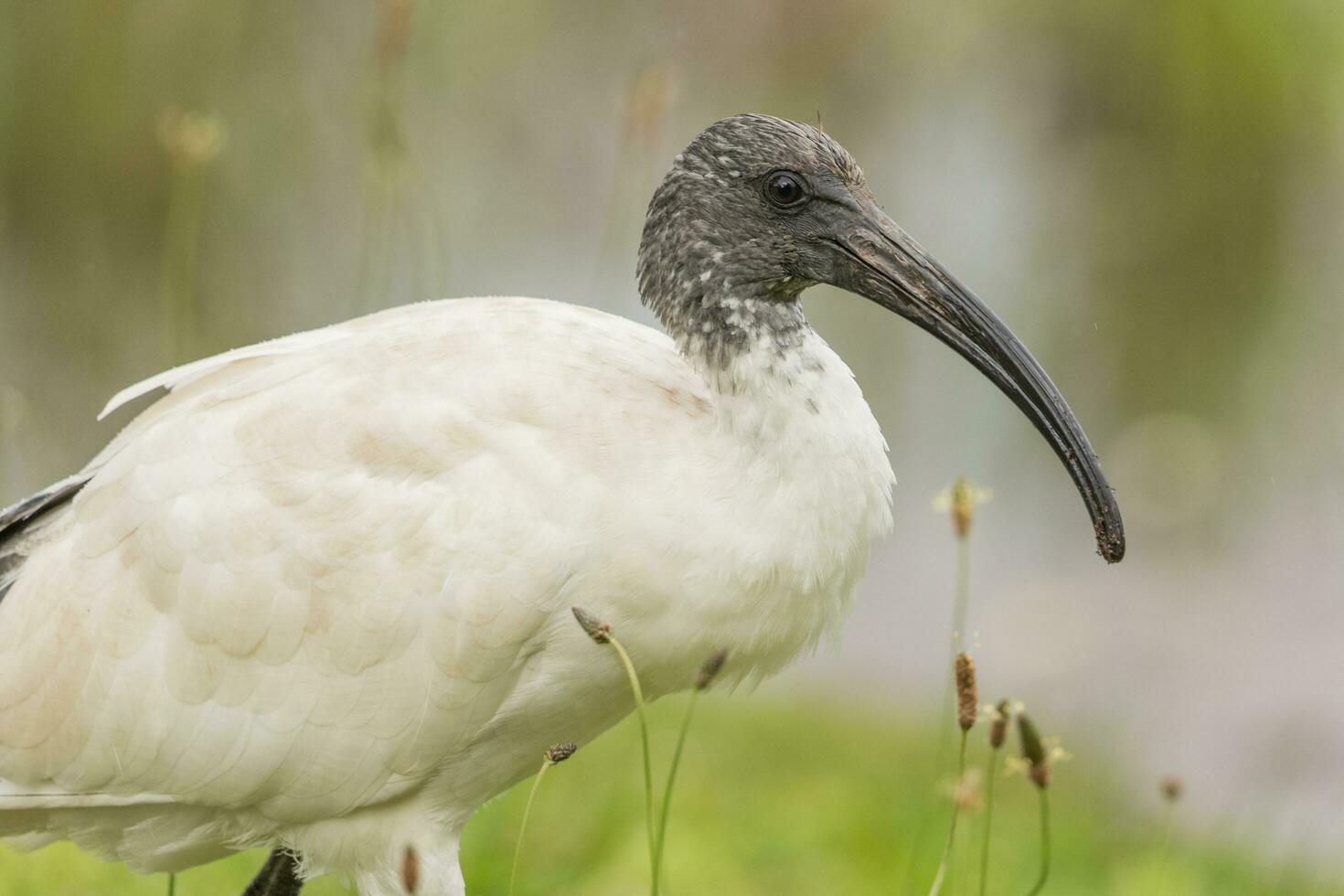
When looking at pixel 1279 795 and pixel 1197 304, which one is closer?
pixel 1279 795

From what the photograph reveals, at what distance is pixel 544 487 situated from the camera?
3.22 meters

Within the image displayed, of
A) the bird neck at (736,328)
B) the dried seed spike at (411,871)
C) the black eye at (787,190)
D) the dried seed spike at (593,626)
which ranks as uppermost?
the black eye at (787,190)

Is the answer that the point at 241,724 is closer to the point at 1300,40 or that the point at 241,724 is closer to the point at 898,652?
the point at 898,652

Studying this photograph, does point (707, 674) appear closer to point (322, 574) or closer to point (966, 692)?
point (966, 692)

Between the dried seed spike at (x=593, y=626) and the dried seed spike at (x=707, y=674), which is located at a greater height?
the dried seed spike at (x=593, y=626)

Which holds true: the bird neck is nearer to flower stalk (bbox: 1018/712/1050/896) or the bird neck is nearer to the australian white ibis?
the australian white ibis

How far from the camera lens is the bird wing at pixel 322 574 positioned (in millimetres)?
3246

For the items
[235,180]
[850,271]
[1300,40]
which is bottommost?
[850,271]

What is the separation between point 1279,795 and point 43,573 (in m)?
4.06

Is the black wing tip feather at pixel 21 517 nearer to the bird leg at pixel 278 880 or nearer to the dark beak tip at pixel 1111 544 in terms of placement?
the bird leg at pixel 278 880

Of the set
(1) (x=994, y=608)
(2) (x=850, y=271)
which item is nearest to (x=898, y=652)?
(1) (x=994, y=608)

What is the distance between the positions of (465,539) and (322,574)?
1.06 ft

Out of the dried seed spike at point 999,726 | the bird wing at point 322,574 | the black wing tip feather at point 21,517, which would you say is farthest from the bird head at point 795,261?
the black wing tip feather at point 21,517

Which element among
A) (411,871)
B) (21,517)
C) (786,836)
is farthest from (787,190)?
(786,836)
